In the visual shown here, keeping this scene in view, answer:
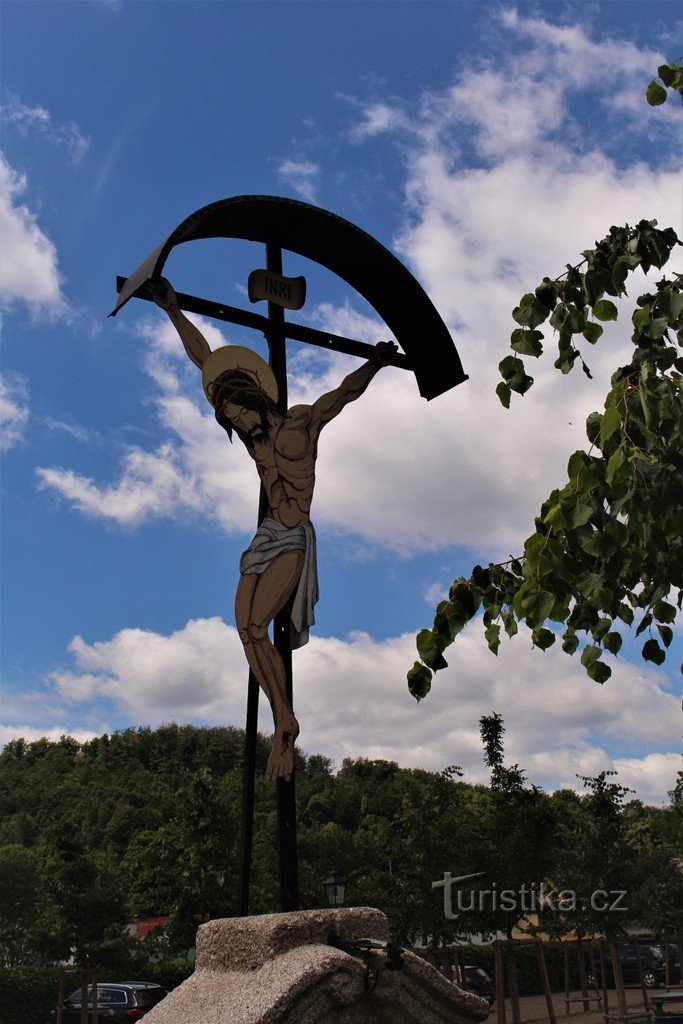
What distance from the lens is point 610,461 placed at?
2.34 m

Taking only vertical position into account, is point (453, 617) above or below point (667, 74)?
below

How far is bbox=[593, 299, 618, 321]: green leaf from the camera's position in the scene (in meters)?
2.59

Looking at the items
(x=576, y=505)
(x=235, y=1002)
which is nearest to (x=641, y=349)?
A: (x=576, y=505)

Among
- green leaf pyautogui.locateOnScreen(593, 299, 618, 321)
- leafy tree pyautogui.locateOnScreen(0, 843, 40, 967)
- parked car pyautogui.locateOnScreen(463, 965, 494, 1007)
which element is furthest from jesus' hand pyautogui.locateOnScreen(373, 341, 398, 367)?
leafy tree pyautogui.locateOnScreen(0, 843, 40, 967)

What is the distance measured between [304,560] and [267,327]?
5.42 ft

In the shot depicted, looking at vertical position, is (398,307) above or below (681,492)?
above

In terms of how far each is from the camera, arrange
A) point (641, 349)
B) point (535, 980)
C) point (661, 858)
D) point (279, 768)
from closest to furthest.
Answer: point (641, 349), point (279, 768), point (661, 858), point (535, 980)


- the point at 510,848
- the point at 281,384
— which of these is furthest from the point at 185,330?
the point at 510,848

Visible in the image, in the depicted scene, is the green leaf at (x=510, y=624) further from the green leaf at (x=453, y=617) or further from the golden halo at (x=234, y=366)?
the golden halo at (x=234, y=366)

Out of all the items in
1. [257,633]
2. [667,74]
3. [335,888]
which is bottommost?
[335,888]

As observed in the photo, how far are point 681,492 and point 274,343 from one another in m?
4.09

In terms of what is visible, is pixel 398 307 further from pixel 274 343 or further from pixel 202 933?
pixel 202 933

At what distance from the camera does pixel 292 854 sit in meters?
5.17

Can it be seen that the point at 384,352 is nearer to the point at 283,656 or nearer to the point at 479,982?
the point at 283,656
